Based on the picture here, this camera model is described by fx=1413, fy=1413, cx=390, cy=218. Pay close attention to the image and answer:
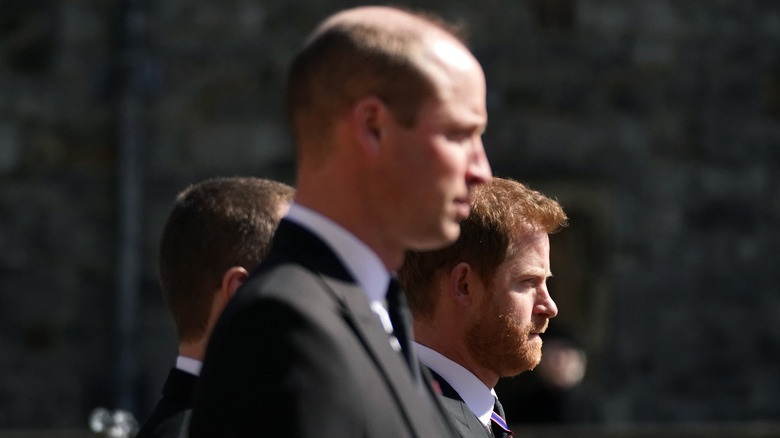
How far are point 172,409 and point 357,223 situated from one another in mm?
946

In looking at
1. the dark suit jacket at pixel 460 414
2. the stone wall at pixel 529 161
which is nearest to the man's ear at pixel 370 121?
the dark suit jacket at pixel 460 414

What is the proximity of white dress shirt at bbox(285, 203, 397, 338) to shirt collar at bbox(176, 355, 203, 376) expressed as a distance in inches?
37.0

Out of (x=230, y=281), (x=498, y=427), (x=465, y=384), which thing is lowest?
(x=498, y=427)

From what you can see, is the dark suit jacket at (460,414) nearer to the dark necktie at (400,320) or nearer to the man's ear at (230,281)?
the man's ear at (230,281)

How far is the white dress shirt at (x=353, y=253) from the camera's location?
5.47ft

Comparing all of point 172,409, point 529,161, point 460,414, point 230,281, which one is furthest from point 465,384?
point 529,161

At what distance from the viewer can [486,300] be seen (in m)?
2.83

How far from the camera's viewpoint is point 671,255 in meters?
9.00

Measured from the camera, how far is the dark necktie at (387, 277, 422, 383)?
5.67ft

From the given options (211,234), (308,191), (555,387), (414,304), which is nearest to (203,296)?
(211,234)

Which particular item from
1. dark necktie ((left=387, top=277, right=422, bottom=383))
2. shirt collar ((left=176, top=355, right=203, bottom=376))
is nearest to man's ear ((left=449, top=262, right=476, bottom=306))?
shirt collar ((left=176, top=355, right=203, bottom=376))

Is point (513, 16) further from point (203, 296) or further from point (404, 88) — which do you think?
point (404, 88)

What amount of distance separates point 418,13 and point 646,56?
757 cm

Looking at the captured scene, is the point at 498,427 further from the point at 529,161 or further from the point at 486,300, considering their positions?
the point at 529,161
